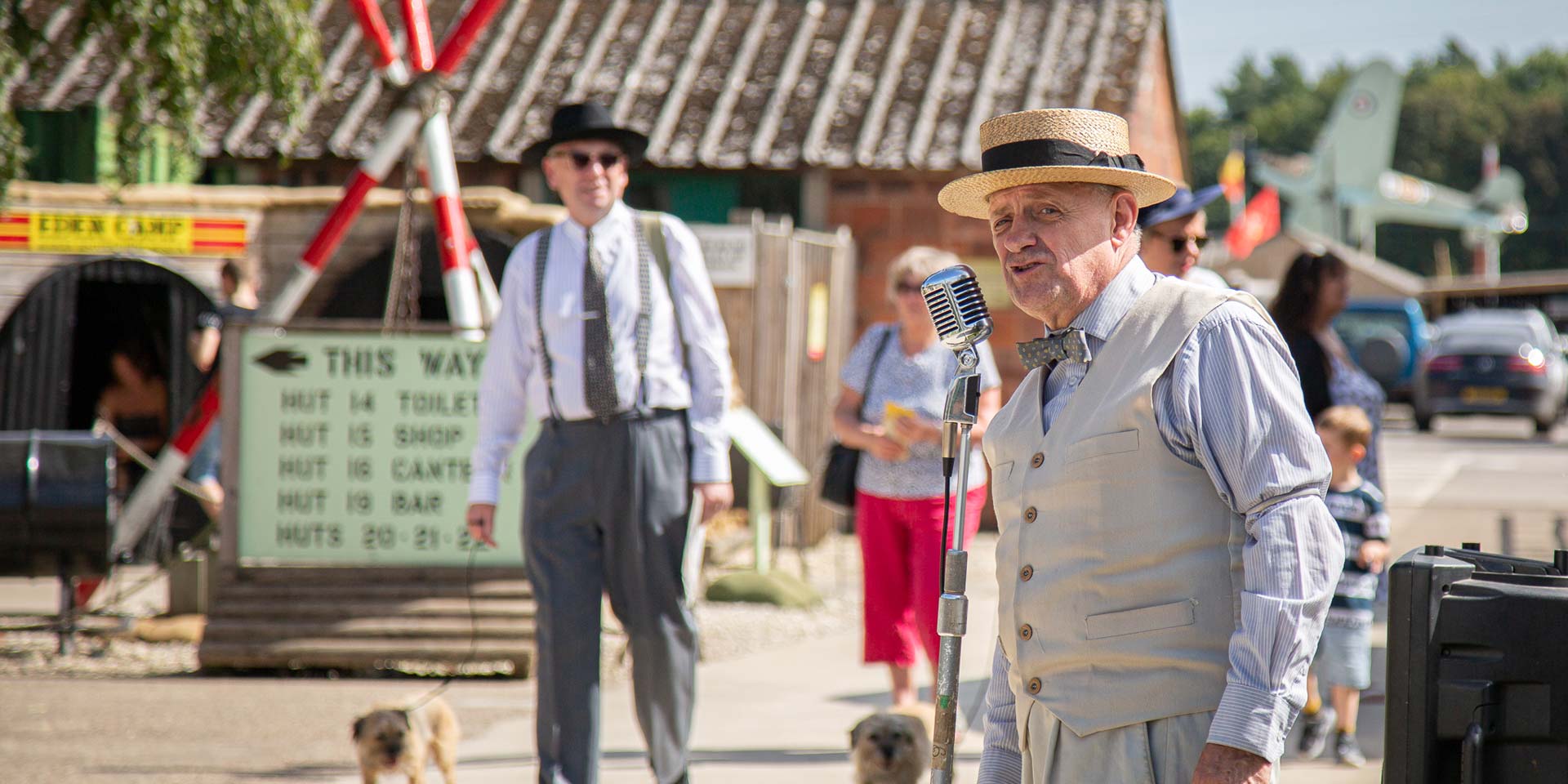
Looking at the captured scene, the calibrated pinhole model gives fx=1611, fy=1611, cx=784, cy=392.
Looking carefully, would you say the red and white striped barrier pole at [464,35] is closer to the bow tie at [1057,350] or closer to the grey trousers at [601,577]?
the grey trousers at [601,577]

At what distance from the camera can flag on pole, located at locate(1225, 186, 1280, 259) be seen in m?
31.1

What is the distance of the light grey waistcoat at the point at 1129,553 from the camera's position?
250 centimetres

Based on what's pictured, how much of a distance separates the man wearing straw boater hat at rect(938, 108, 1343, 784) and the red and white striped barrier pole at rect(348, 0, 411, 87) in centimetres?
599

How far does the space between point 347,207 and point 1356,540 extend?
5.13 meters

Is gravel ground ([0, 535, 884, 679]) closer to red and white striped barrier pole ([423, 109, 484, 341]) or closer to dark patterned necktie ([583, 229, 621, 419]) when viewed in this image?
red and white striped barrier pole ([423, 109, 484, 341])

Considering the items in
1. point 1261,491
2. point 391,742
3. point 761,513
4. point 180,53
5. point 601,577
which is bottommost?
point 391,742

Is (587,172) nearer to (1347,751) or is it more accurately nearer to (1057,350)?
(1057,350)

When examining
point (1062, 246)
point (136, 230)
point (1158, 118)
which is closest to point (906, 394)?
point (1062, 246)

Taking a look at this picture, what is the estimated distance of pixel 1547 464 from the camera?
757 inches

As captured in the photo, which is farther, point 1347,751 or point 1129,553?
point 1347,751

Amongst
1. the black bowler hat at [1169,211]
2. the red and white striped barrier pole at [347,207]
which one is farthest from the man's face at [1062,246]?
the red and white striped barrier pole at [347,207]

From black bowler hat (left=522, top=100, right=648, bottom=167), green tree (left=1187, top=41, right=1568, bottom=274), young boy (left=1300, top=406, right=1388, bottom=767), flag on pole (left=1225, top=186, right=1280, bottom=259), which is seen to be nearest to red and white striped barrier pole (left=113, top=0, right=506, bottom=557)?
black bowler hat (left=522, top=100, right=648, bottom=167)

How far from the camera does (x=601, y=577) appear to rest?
4.84 meters

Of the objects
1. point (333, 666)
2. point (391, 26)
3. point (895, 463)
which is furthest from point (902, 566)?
point (391, 26)
